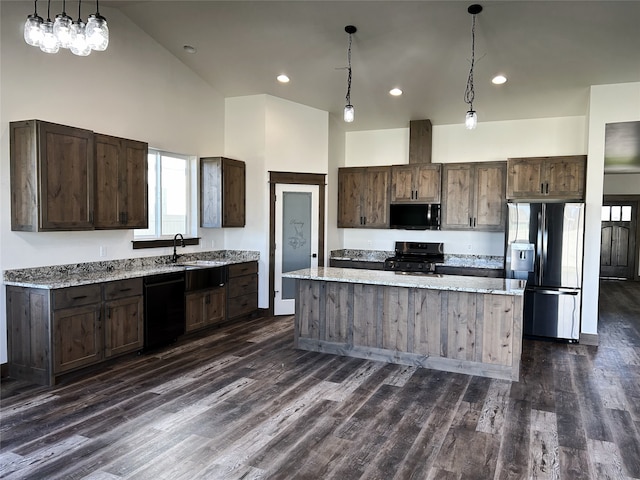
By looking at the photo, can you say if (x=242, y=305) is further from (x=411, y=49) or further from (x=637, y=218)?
(x=637, y=218)

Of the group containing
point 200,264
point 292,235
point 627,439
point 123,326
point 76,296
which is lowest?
point 627,439

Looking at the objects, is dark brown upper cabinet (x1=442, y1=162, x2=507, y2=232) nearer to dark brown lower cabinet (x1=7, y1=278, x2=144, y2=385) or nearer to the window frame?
the window frame

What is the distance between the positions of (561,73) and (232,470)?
537cm

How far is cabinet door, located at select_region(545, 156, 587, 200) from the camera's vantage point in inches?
233

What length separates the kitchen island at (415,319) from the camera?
4.31m

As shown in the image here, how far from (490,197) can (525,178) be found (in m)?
0.62

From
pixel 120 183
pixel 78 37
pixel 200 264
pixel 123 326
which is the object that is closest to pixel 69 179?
pixel 120 183

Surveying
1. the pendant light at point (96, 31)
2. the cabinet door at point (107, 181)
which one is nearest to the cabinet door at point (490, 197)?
the cabinet door at point (107, 181)

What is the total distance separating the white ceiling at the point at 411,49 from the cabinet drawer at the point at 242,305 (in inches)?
119

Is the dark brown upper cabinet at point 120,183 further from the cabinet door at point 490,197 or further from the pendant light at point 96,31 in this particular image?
the cabinet door at point 490,197

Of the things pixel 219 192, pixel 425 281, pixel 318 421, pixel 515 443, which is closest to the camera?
pixel 515 443

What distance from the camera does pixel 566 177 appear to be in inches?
236

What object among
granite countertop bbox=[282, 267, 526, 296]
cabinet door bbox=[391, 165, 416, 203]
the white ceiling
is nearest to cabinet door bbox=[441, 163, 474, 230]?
cabinet door bbox=[391, 165, 416, 203]

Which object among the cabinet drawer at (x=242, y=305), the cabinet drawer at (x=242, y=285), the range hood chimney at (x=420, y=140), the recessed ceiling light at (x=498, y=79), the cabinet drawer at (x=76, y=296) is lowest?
the cabinet drawer at (x=242, y=305)
